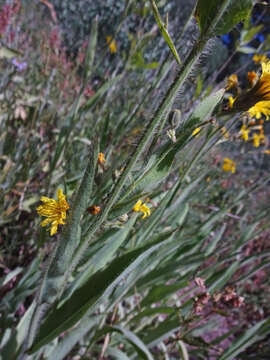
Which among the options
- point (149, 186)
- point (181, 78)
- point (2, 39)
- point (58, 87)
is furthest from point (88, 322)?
point (58, 87)

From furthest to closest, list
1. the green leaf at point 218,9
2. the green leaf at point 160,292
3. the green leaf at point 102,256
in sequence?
the green leaf at point 160,292 → the green leaf at point 102,256 → the green leaf at point 218,9

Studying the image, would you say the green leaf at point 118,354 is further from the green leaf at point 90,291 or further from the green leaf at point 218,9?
the green leaf at point 218,9

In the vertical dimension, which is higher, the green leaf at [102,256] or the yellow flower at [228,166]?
the green leaf at [102,256]

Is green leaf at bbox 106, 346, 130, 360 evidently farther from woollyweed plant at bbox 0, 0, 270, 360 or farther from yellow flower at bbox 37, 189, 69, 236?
yellow flower at bbox 37, 189, 69, 236

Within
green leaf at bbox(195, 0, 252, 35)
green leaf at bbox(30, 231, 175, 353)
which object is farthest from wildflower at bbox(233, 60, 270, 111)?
green leaf at bbox(30, 231, 175, 353)

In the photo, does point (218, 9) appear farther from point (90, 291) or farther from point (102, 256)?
point (102, 256)

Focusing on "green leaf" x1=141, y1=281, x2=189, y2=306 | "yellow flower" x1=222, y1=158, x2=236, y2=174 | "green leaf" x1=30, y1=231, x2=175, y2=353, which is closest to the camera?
"green leaf" x1=30, y1=231, x2=175, y2=353

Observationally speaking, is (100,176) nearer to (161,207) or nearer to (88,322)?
(161,207)

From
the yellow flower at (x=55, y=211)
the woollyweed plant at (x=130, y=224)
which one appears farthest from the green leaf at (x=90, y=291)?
the yellow flower at (x=55, y=211)
